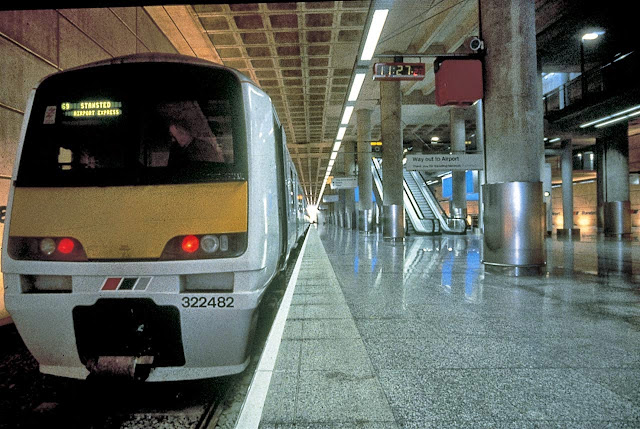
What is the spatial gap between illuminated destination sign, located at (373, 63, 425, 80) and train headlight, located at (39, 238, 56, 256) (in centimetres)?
858

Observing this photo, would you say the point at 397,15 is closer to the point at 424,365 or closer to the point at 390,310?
the point at 390,310

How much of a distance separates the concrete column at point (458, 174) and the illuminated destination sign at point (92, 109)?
23856 millimetres

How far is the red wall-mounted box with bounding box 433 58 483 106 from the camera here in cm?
697

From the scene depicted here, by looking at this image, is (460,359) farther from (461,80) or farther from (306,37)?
(306,37)

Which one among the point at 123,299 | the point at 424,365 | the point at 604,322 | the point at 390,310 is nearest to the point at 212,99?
the point at 123,299

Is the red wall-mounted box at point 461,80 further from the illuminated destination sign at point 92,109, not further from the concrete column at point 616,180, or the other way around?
the concrete column at point 616,180

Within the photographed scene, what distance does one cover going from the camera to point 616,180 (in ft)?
62.2

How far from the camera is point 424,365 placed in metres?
2.75

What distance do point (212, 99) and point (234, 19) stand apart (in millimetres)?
9933

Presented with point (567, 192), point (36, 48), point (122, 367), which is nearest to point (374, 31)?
point (36, 48)

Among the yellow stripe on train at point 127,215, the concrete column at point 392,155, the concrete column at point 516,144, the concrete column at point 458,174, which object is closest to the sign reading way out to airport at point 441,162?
the concrete column at point 392,155

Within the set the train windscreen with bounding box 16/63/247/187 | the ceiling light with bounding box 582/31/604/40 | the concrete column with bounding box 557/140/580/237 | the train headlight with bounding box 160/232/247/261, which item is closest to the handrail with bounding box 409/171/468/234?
the concrete column with bounding box 557/140/580/237

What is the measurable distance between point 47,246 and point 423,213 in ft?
71.9

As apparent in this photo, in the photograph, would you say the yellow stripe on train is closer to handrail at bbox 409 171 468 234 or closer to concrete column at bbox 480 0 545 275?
concrete column at bbox 480 0 545 275
